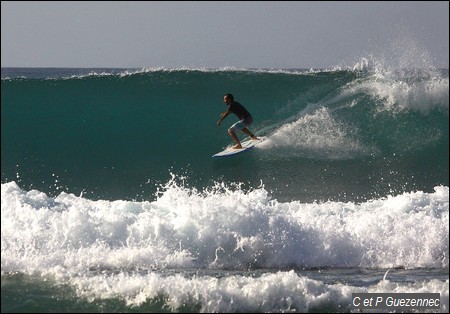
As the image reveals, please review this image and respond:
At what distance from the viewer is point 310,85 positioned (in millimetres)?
16766

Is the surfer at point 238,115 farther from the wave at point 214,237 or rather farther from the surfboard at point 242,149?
the wave at point 214,237

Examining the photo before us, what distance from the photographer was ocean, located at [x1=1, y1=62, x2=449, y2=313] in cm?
784

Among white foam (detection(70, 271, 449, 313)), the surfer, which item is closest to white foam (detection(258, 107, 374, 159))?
the surfer

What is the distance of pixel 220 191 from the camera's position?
13.6 metres

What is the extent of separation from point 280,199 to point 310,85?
15.8 feet

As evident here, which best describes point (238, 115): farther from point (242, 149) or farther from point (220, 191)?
point (220, 191)

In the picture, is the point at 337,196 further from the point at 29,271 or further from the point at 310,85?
the point at 29,271

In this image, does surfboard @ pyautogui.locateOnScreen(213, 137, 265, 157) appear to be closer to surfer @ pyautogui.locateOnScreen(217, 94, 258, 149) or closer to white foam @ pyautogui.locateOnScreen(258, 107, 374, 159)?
surfer @ pyautogui.locateOnScreen(217, 94, 258, 149)

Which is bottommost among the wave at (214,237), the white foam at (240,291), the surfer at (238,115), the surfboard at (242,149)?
the white foam at (240,291)

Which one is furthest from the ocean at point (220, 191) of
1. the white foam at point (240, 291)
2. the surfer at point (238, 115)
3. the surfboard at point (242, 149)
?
the surfer at point (238, 115)

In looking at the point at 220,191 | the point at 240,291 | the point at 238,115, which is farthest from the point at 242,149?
the point at 240,291

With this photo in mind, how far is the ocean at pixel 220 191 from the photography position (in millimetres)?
7840

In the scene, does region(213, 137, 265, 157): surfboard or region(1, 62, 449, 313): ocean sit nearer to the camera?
region(1, 62, 449, 313): ocean

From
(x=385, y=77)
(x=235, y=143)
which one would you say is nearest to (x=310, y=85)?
(x=385, y=77)
